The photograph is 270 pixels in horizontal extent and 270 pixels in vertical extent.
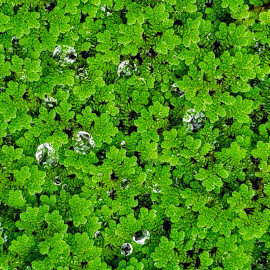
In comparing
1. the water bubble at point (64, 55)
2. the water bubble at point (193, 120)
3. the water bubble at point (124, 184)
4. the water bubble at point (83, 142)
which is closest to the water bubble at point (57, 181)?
the water bubble at point (83, 142)

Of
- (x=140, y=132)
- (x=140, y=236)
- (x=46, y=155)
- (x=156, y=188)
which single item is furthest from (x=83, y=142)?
(x=140, y=236)

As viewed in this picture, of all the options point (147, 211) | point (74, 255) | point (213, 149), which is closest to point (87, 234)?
point (74, 255)

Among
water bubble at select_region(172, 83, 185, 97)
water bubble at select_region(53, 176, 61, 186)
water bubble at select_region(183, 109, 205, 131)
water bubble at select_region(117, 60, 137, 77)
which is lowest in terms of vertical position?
water bubble at select_region(53, 176, 61, 186)

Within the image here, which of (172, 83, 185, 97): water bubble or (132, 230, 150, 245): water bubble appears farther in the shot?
(172, 83, 185, 97): water bubble

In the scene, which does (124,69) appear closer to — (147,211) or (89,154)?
(89,154)

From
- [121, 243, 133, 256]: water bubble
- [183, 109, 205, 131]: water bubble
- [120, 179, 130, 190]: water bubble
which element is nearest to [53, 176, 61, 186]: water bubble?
[120, 179, 130, 190]: water bubble

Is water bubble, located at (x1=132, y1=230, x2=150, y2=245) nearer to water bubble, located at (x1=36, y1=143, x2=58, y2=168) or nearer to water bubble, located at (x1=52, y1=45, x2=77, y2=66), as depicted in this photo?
water bubble, located at (x1=36, y1=143, x2=58, y2=168)
